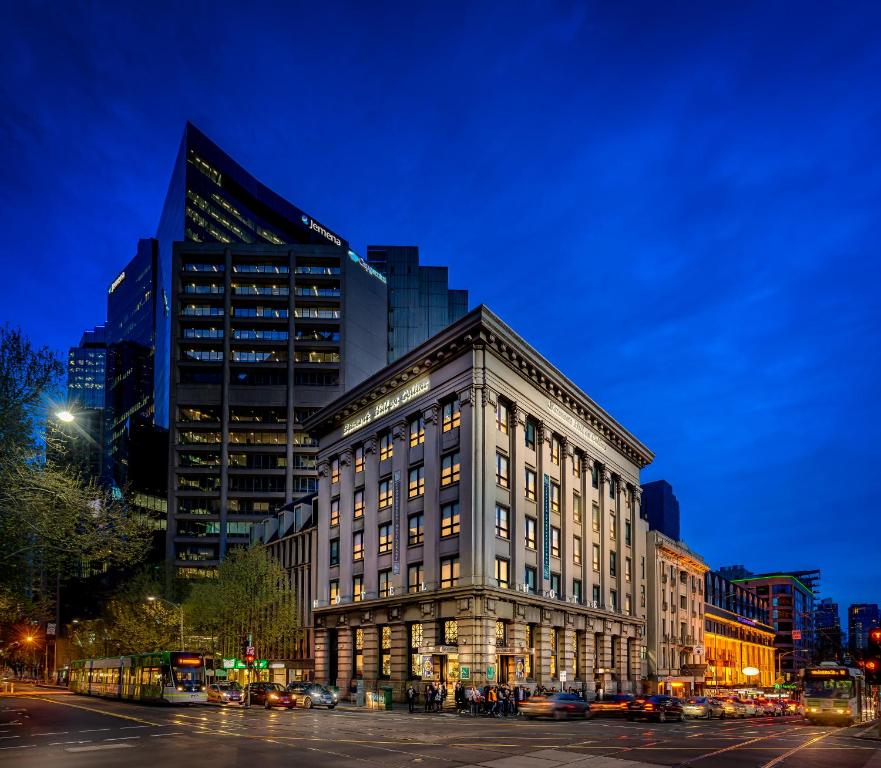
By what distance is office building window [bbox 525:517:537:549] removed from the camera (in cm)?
5852

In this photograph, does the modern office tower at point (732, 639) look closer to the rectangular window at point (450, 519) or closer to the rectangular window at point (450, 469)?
the rectangular window at point (450, 519)

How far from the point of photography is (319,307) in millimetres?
129750

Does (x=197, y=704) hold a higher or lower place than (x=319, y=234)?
lower

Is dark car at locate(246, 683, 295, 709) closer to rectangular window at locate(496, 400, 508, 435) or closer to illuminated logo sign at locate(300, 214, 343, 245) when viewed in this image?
rectangular window at locate(496, 400, 508, 435)

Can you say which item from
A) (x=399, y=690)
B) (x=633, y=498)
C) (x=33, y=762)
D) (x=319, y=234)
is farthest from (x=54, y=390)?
(x=319, y=234)

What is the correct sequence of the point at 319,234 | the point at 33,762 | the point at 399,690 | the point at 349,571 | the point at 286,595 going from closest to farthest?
the point at 33,762, the point at 399,690, the point at 349,571, the point at 286,595, the point at 319,234

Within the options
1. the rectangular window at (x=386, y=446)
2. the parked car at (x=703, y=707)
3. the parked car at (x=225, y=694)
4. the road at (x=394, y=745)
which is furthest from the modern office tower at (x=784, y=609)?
the road at (x=394, y=745)

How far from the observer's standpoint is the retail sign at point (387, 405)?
59.6 meters

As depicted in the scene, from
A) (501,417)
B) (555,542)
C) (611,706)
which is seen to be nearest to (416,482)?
(501,417)

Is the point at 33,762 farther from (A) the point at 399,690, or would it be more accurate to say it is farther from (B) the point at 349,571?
(B) the point at 349,571

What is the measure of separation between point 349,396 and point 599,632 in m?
28.9

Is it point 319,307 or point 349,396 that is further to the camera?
point 319,307

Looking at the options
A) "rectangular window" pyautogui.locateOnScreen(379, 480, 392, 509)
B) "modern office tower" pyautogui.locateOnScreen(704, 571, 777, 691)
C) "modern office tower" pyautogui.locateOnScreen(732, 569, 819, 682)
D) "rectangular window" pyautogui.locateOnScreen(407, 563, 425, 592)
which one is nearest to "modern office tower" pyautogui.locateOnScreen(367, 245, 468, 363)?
"modern office tower" pyautogui.locateOnScreen(704, 571, 777, 691)

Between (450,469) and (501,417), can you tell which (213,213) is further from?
(450,469)
